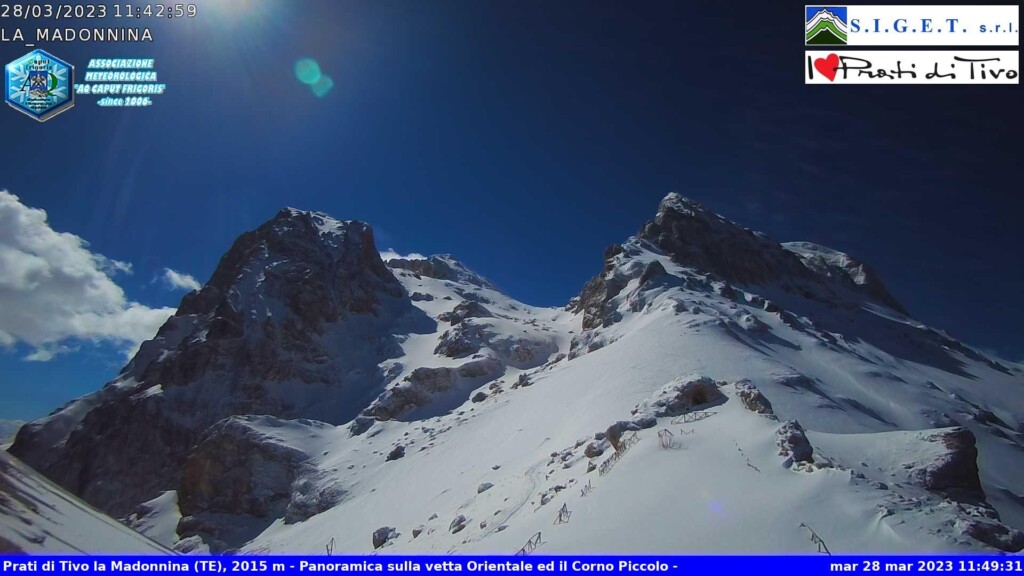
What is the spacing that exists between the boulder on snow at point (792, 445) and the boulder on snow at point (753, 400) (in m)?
2.05

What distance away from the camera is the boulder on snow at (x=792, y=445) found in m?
9.60

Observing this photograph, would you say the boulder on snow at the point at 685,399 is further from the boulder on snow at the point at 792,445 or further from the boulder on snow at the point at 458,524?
the boulder on snow at the point at 458,524

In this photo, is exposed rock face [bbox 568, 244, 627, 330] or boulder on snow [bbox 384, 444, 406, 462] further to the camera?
exposed rock face [bbox 568, 244, 627, 330]

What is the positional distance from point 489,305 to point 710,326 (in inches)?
2801

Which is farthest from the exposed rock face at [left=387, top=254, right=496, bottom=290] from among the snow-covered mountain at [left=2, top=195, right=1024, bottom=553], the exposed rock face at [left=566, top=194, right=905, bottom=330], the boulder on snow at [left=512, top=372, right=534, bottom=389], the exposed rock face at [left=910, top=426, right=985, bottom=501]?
the exposed rock face at [left=910, top=426, right=985, bottom=501]

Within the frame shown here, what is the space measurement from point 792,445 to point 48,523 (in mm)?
10472

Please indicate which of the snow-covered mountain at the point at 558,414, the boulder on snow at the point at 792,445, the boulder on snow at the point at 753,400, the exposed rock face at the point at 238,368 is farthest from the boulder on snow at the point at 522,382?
the boulder on snow at the point at 792,445

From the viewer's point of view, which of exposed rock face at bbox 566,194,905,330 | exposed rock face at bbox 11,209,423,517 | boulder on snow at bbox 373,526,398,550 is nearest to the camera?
boulder on snow at bbox 373,526,398,550

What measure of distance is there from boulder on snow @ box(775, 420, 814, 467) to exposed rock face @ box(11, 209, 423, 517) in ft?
219

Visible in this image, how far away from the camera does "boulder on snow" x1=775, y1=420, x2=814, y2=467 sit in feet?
31.5

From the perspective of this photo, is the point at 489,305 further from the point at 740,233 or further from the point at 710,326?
the point at 710,326
